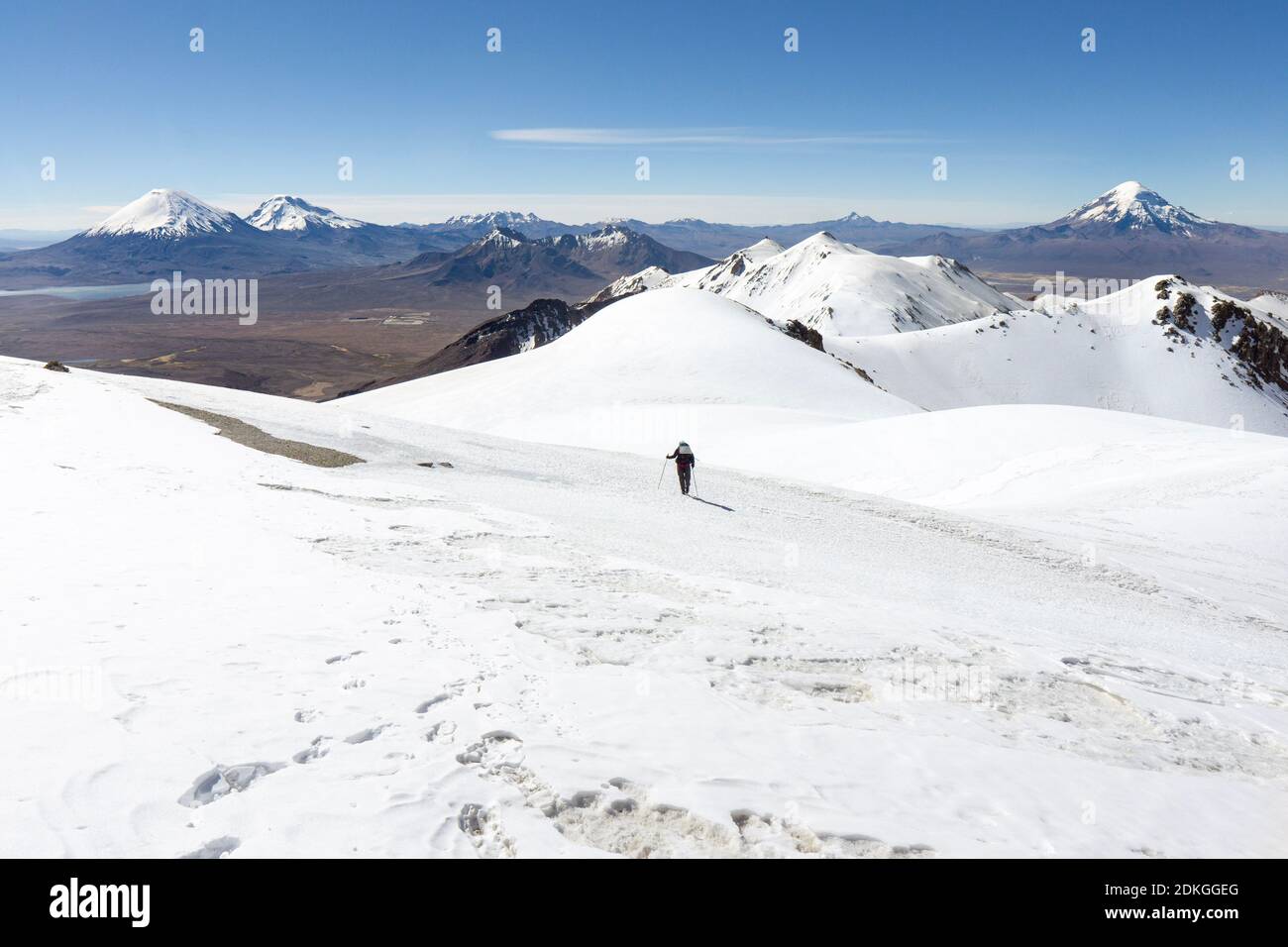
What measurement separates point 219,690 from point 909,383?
111 metres

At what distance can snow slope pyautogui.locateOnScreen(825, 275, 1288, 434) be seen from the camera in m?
108

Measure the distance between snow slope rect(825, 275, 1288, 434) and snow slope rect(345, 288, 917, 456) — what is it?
4340cm

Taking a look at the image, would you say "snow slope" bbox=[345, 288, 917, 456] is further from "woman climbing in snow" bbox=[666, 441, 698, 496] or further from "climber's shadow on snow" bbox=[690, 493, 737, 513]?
"woman climbing in snow" bbox=[666, 441, 698, 496]

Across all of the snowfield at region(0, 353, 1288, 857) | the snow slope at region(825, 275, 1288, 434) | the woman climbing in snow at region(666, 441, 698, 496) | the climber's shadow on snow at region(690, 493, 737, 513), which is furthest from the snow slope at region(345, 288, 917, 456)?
the snow slope at region(825, 275, 1288, 434)

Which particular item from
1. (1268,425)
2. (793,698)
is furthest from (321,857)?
(1268,425)

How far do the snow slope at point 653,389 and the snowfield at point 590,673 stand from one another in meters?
24.9

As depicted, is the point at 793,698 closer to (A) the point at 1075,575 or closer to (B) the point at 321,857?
(B) the point at 321,857

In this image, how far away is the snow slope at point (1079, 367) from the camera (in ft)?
356

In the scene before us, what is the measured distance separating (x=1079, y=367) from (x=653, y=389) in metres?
94.1

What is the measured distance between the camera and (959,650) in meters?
10.7

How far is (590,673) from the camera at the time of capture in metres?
8.84

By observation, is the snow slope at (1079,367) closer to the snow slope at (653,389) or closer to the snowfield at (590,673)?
the snow slope at (653,389)

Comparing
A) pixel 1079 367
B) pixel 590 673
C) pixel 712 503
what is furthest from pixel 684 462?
pixel 1079 367
